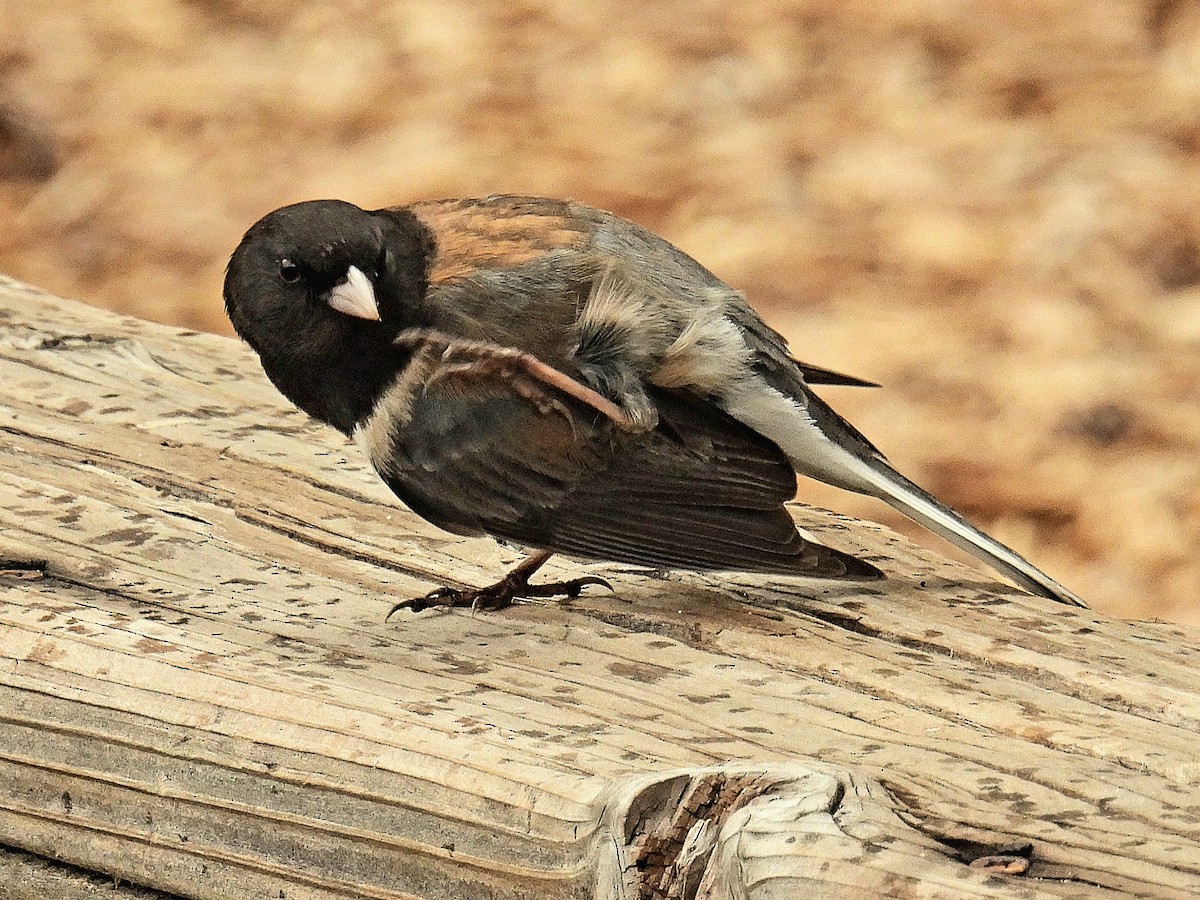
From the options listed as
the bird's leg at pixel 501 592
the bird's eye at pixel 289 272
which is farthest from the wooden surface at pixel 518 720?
the bird's eye at pixel 289 272

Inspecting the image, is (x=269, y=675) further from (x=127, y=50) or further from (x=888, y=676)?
(x=127, y=50)

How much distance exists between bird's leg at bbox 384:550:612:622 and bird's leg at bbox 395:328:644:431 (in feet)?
0.56

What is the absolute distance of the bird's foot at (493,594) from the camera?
1633 mm

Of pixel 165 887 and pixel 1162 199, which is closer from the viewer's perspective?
pixel 165 887

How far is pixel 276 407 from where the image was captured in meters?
2.16

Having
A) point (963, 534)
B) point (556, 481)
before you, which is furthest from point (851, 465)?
point (556, 481)

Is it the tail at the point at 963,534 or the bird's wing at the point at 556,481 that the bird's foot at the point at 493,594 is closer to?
the bird's wing at the point at 556,481

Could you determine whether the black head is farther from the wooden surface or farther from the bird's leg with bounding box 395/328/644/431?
the wooden surface

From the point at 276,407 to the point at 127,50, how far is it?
192 cm

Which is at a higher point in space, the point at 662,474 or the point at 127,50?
the point at 127,50

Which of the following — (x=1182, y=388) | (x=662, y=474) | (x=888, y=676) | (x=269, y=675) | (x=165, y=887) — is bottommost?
(x=165, y=887)

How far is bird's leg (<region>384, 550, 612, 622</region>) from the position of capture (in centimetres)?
163

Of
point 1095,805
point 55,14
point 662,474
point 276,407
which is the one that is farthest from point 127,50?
point 1095,805

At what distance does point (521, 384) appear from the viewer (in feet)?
5.42
